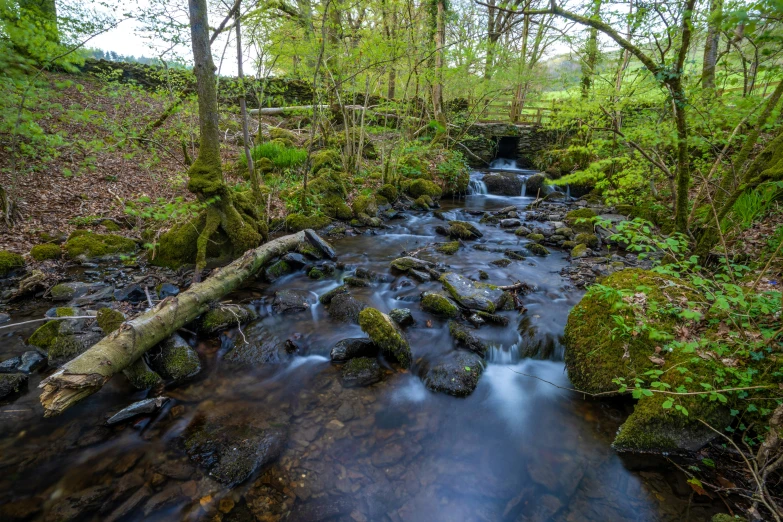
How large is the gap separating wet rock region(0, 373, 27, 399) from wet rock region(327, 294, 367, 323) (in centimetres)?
334

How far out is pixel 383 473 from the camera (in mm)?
2828

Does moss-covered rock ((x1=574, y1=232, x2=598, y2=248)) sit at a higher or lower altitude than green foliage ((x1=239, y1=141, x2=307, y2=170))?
lower

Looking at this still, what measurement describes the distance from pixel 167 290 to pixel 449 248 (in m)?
5.54

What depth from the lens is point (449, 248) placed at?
7.67 metres

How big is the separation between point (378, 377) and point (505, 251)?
497 cm

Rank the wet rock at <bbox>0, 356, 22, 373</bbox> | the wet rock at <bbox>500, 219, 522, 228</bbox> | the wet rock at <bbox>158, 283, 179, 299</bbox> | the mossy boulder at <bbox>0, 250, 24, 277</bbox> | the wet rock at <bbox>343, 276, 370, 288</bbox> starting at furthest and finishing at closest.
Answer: the wet rock at <bbox>500, 219, 522, 228</bbox> < the wet rock at <bbox>343, 276, 370, 288</bbox> < the mossy boulder at <bbox>0, 250, 24, 277</bbox> < the wet rock at <bbox>158, 283, 179, 299</bbox> < the wet rock at <bbox>0, 356, 22, 373</bbox>

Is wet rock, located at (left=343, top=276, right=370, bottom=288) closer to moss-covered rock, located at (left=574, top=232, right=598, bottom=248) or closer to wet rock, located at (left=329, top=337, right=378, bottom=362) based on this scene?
wet rock, located at (left=329, top=337, right=378, bottom=362)

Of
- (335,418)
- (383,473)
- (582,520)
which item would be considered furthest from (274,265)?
(582,520)

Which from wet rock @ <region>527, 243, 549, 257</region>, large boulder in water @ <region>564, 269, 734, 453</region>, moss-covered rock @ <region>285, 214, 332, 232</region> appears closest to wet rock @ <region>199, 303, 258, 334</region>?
moss-covered rock @ <region>285, 214, 332, 232</region>

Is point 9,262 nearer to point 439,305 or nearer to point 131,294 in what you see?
point 131,294

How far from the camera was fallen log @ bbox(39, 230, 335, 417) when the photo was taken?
2531 mm

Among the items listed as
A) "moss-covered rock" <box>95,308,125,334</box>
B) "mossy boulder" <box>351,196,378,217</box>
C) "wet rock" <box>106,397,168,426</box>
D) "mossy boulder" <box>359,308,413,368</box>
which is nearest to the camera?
"wet rock" <box>106,397,168,426</box>

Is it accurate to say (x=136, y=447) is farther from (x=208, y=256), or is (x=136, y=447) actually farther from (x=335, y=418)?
(x=208, y=256)

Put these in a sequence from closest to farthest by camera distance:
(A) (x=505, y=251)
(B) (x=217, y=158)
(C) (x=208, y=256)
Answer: (B) (x=217, y=158) → (C) (x=208, y=256) → (A) (x=505, y=251)
